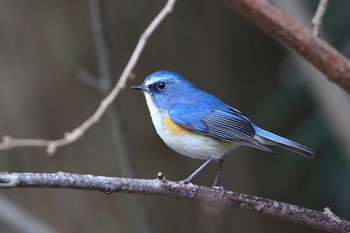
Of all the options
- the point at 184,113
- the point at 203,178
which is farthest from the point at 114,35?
the point at 184,113

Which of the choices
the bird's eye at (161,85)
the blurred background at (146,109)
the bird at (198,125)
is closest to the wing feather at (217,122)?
the bird at (198,125)

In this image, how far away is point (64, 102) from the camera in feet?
14.8

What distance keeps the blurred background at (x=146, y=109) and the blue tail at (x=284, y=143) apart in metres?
1.12

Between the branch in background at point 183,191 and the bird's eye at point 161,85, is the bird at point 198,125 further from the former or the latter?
the branch in background at point 183,191

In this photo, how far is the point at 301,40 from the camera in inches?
132

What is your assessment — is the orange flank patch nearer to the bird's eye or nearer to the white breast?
the white breast

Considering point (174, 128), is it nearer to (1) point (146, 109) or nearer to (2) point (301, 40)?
(2) point (301, 40)

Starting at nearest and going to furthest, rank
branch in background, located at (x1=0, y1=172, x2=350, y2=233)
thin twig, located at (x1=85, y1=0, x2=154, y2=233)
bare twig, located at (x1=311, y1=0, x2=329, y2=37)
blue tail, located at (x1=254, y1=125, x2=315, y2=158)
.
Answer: branch in background, located at (x1=0, y1=172, x2=350, y2=233), blue tail, located at (x1=254, y1=125, x2=315, y2=158), bare twig, located at (x1=311, y1=0, x2=329, y2=37), thin twig, located at (x1=85, y1=0, x2=154, y2=233)

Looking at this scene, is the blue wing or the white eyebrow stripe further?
the white eyebrow stripe

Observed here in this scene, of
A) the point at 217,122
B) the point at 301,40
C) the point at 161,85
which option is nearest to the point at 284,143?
the point at 217,122

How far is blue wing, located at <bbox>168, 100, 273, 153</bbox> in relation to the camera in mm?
3057

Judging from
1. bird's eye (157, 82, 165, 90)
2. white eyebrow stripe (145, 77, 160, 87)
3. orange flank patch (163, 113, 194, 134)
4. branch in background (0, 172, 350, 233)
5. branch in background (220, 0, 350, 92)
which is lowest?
branch in background (0, 172, 350, 233)

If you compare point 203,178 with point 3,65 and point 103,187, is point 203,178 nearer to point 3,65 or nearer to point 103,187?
point 3,65

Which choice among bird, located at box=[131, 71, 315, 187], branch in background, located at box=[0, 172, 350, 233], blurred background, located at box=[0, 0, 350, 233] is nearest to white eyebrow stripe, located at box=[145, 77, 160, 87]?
bird, located at box=[131, 71, 315, 187]
